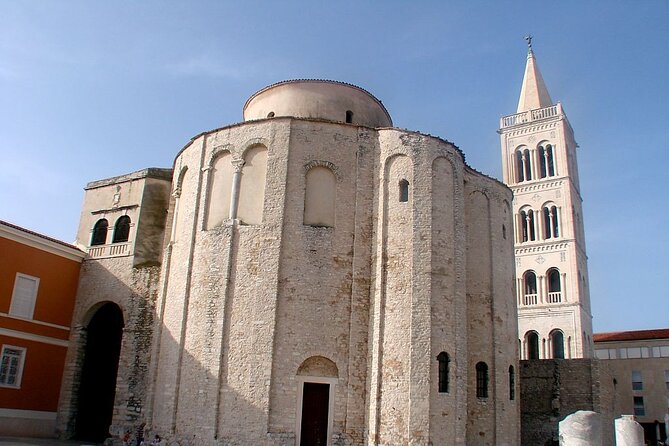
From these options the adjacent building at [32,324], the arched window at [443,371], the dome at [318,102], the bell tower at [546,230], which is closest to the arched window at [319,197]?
the dome at [318,102]

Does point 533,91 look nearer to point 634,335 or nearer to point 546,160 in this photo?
point 546,160

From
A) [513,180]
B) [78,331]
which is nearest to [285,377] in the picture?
[78,331]

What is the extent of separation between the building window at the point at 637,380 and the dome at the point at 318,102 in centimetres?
2864

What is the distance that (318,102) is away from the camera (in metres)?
24.4

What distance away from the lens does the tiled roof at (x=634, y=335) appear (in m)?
42.2

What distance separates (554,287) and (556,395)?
1714 centimetres

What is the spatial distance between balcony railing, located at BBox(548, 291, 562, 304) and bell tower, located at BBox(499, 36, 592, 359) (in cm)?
6

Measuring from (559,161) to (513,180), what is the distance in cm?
345

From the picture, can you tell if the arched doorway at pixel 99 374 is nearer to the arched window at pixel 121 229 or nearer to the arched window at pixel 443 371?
the arched window at pixel 121 229

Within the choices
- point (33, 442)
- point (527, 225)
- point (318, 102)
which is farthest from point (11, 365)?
point (527, 225)

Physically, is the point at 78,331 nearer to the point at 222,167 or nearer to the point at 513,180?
the point at 222,167

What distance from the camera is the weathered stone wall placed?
1013 inches

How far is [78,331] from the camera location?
2477 centimetres

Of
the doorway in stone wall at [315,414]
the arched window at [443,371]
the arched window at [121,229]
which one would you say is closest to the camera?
the doorway in stone wall at [315,414]
